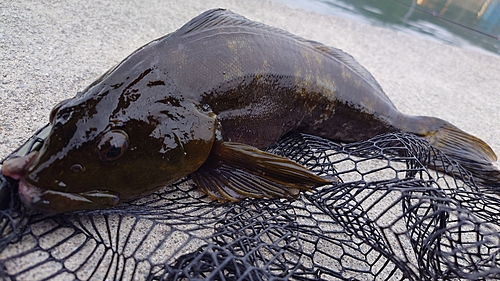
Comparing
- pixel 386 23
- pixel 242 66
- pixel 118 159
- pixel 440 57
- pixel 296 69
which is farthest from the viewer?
pixel 386 23

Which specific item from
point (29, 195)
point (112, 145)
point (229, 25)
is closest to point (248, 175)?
point (112, 145)

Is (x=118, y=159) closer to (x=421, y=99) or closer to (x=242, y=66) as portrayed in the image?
(x=242, y=66)

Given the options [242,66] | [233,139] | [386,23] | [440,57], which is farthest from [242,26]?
[386,23]

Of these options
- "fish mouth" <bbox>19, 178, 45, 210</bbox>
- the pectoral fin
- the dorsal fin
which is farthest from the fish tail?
"fish mouth" <bbox>19, 178, 45, 210</bbox>

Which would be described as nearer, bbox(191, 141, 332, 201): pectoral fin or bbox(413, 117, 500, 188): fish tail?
bbox(191, 141, 332, 201): pectoral fin

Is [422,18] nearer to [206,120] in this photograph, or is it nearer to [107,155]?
[206,120]

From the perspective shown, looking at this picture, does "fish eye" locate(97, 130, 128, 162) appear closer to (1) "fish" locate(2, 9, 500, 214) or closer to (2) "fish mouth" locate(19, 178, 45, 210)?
(1) "fish" locate(2, 9, 500, 214)

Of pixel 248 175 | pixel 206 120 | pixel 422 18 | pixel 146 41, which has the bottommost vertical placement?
pixel 248 175
